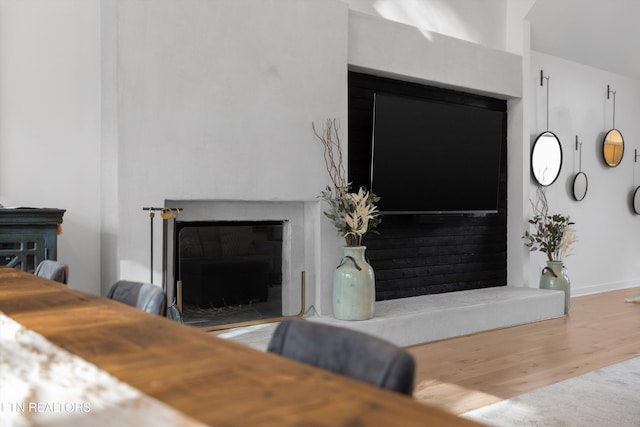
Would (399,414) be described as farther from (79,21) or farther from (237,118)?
(79,21)

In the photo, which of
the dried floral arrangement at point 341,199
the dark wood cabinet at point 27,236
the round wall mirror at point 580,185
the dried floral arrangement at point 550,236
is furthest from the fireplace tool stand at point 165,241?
the round wall mirror at point 580,185

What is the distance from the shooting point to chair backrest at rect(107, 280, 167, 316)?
175 cm

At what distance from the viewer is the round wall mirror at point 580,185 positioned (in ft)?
24.0

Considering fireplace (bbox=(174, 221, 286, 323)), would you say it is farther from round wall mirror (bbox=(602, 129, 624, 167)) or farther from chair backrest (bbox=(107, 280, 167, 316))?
round wall mirror (bbox=(602, 129, 624, 167))

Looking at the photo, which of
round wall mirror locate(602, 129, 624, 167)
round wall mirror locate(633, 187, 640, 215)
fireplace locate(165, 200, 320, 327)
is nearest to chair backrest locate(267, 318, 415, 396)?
fireplace locate(165, 200, 320, 327)

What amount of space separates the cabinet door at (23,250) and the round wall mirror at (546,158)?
17.4 ft

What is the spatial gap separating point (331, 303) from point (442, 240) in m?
1.67

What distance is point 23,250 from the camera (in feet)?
10.6

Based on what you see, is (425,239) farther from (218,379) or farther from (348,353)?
(218,379)

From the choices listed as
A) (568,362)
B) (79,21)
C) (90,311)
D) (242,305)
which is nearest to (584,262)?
(568,362)

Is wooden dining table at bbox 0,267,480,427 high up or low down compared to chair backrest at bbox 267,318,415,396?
up

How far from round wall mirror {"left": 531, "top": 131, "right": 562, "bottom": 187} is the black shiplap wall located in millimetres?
487

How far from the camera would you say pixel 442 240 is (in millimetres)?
6004

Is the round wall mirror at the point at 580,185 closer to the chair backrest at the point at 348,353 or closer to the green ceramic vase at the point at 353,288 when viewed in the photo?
the green ceramic vase at the point at 353,288
